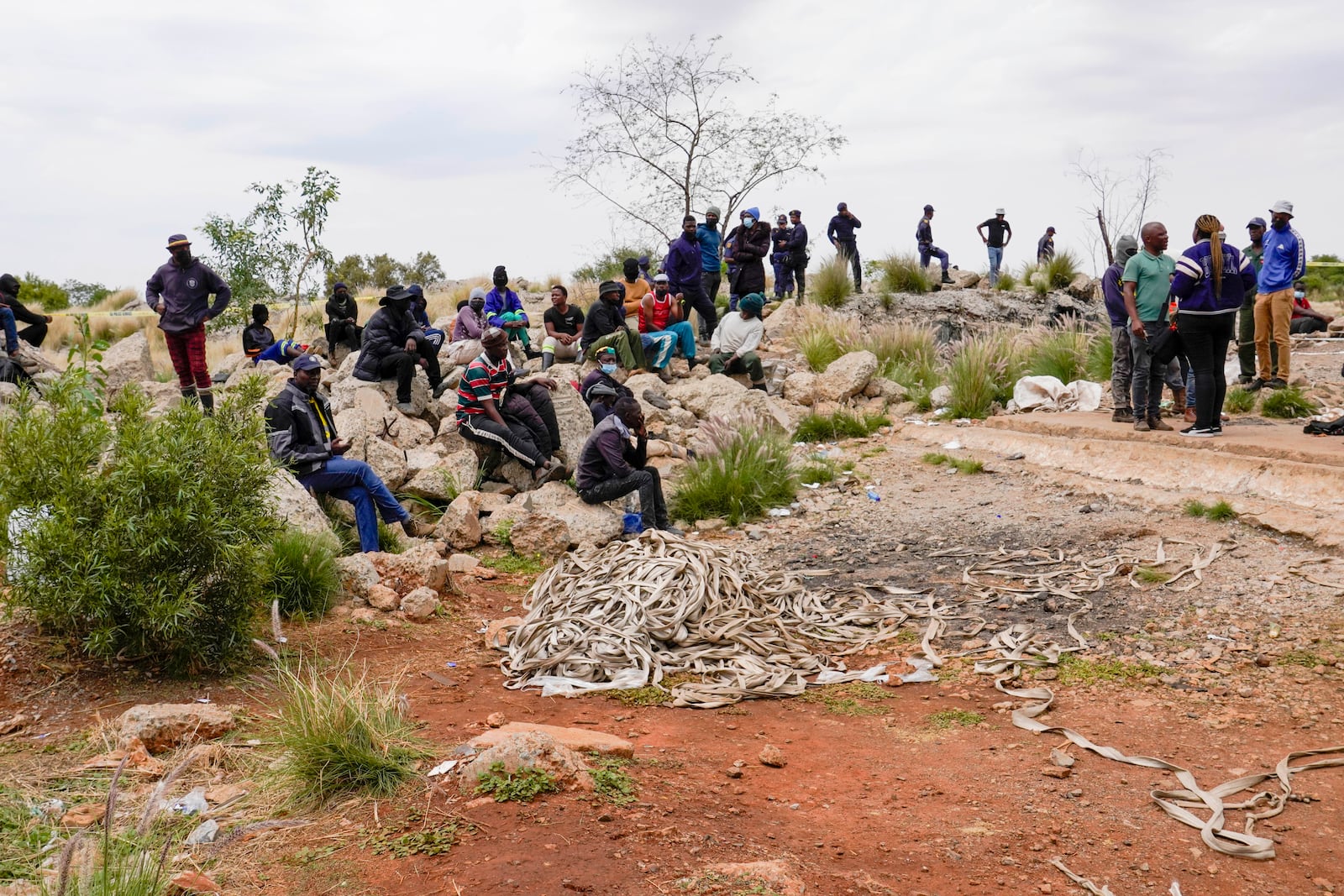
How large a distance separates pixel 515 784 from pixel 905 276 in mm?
17151

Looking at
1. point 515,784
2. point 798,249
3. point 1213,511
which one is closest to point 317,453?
point 515,784

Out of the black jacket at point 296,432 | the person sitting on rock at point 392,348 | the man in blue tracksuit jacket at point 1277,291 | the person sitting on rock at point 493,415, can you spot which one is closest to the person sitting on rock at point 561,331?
the person sitting on rock at point 392,348

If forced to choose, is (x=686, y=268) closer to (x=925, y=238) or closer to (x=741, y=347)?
(x=741, y=347)

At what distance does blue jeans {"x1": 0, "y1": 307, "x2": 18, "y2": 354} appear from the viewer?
11.9 m

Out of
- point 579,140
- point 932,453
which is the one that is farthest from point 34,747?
point 579,140

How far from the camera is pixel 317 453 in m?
7.85

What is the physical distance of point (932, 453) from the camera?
11055 mm

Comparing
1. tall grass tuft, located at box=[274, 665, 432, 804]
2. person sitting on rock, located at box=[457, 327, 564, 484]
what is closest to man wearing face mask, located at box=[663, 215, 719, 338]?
person sitting on rock, located at box=[457, 327, 564, 484]

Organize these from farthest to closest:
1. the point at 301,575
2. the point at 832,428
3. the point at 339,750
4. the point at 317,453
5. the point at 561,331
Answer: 1. the point at 561,331
2. the point at 832,428
3. the point at 317,453
4. the point at 301,575
5. the point at 339,750

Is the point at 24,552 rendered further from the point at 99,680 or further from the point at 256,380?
the point at 256,380

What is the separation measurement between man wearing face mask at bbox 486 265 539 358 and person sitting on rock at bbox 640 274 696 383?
159cm

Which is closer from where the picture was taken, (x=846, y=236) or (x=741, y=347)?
(x=741, y=347)

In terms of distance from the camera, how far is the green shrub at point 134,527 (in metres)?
4.96

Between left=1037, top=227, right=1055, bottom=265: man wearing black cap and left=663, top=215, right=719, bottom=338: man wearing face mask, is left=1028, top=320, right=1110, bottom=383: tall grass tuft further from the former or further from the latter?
left=1037, top=227, right=1055, bottom=265: man wearing black cap
